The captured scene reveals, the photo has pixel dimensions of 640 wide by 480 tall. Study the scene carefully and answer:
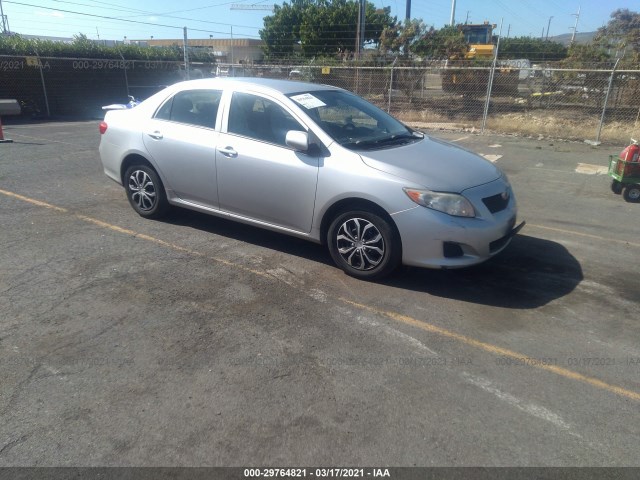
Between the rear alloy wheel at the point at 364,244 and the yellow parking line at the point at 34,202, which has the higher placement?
the rear alloy wheel at the point at 364,244

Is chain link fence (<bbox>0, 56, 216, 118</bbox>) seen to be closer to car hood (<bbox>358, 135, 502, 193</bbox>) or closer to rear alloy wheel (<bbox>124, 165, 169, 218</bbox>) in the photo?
rear alloy wheel (<bbox>124, 165, 169, 218</bbox>)

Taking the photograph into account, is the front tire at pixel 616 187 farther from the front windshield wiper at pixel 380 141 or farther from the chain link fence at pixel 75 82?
the chain link fence at pixel 75 82

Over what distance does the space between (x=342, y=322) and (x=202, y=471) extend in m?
1.66

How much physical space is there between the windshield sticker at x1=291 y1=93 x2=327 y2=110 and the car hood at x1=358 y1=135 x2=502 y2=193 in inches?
33.9

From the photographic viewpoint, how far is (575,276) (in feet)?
15.6

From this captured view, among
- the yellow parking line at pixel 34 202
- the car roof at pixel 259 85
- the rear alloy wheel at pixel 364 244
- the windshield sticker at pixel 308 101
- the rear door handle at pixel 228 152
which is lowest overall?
the yellow parking line at pixel 34 202

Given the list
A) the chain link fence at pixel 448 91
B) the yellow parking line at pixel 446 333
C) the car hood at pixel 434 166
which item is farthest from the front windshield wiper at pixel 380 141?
the chain link fence at pixel 448 91

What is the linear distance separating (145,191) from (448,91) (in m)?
15.5

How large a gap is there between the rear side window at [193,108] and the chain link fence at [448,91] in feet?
37.9

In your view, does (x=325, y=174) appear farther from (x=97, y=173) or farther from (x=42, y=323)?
(x=97, y=173)

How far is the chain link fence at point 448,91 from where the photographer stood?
1560 centimetres

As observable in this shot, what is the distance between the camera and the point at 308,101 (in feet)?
16.3

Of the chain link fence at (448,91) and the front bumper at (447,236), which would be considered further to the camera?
the chain link fence at (448,91)

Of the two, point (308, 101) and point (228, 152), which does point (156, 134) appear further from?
point (308, 101)
